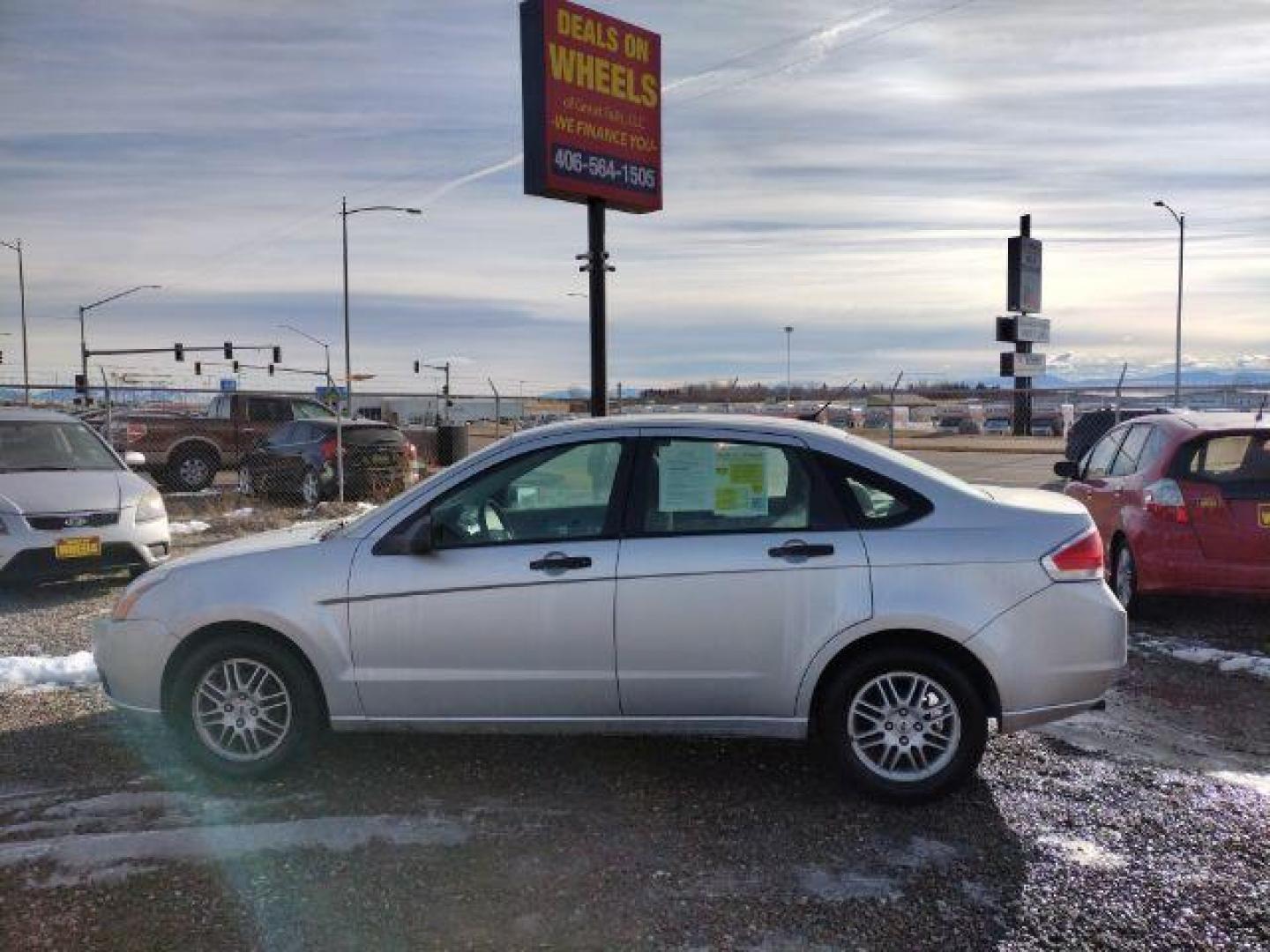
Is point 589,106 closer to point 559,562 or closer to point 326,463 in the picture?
point 326,463

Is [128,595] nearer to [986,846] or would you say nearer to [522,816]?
[522,816]

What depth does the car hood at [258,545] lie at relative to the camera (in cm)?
476

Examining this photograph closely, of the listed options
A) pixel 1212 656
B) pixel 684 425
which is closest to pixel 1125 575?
pixel 1212 656

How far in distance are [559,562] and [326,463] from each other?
12341 millimetres

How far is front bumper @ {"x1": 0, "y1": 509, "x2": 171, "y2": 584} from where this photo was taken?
27.4ft

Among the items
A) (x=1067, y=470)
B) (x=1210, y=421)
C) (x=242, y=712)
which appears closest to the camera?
(x=242, y=712)

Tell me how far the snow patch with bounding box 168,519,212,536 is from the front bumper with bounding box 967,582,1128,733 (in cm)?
1082

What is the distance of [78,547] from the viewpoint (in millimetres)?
8648

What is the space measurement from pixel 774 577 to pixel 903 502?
2.14 feet

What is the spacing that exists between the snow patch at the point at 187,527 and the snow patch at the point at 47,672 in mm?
6380

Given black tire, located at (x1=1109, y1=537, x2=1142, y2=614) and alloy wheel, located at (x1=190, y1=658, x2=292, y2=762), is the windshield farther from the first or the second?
black tire, located at (x1=1109, y1=537, x2=1142, y2=614)

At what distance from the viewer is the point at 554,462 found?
187 inches

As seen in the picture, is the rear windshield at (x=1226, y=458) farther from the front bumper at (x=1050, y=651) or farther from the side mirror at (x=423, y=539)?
the side mirror at (x=423, y=539)

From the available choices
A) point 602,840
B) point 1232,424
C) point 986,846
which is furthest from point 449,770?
point 1232,424
